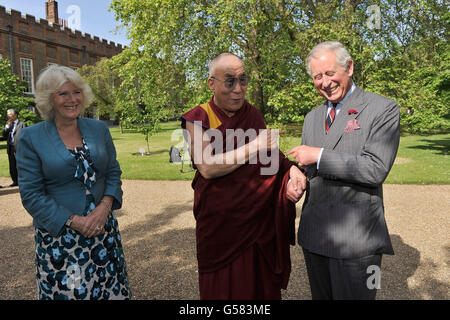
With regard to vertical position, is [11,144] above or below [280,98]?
below

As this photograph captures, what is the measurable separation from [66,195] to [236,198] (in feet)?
4.20

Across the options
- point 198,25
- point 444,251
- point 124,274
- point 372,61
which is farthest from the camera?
point 198,25

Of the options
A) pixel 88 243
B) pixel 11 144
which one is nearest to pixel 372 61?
pixel 88 243

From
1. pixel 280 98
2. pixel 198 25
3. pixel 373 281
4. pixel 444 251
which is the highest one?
pixel 198 25

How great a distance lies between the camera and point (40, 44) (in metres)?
37.8

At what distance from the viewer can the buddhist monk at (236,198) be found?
2.08 meters

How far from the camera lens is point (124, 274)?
272 cm

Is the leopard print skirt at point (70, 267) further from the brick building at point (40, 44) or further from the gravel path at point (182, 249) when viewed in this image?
the brick building at point (40, 44)

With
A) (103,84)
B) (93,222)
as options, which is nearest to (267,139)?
(93,222)

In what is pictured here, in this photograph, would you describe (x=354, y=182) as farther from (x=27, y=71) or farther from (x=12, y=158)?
(x=27, y=71)

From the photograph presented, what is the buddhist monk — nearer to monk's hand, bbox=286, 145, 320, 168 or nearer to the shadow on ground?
monk's hand, bbox=286, 145, 320, 168
